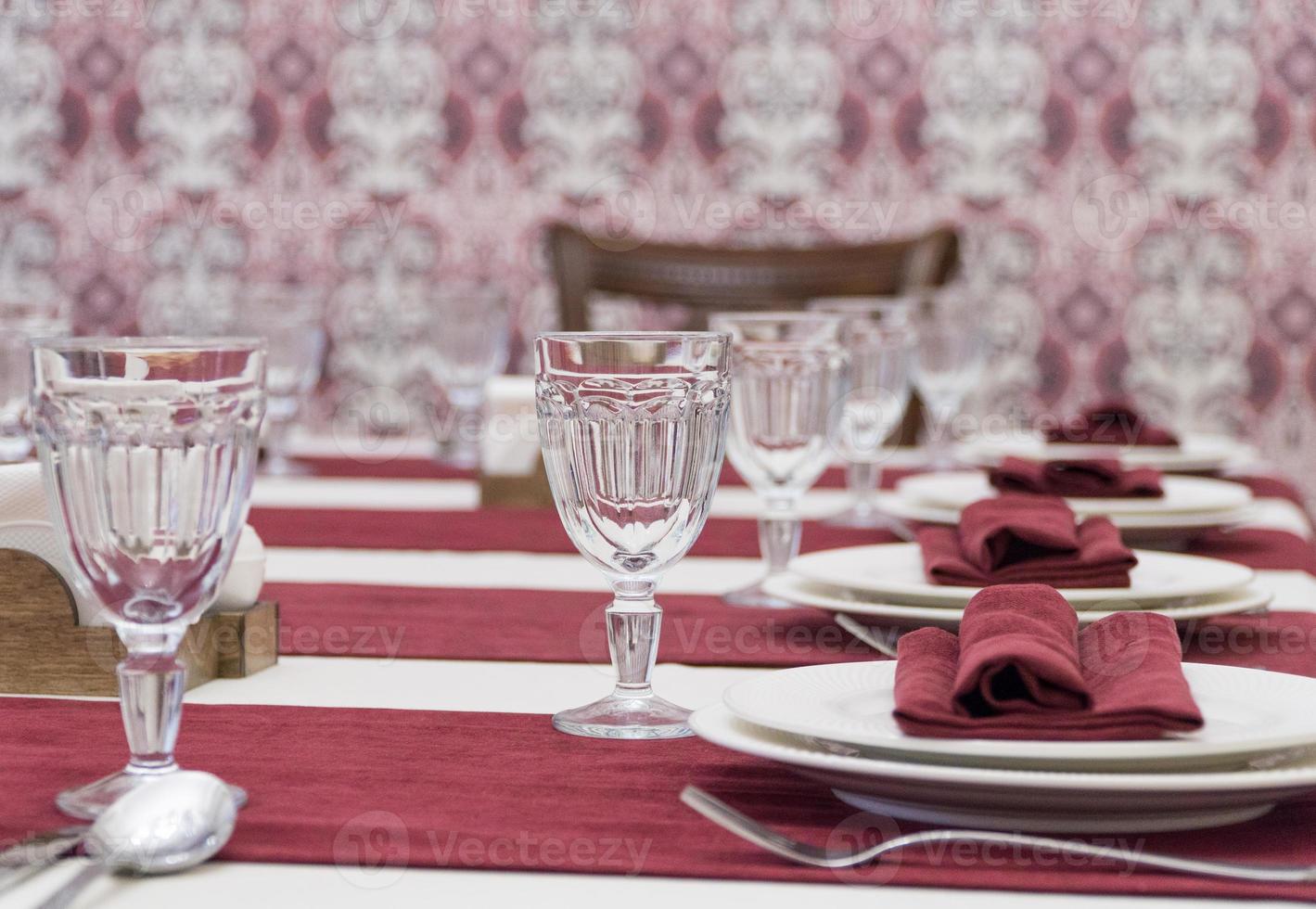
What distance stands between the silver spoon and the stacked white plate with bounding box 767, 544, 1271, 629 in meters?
0.41

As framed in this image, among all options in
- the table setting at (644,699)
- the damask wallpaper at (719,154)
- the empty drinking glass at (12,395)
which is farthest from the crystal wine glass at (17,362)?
the damask wallpaper at (719,154)

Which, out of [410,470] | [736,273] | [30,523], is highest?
[736,273]

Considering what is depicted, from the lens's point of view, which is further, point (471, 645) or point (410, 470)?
point (410, 470)

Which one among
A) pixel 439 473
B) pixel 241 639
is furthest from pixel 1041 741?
pixel 439 473

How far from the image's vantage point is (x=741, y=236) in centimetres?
334

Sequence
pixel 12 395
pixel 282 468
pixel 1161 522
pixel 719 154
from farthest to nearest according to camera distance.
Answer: pixel 719 154, pixel 282 468, pixel 12 395, pixel 1161 522

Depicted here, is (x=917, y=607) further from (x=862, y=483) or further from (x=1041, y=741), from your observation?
(x=862, y=483)

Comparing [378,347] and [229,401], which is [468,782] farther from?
[378,347]

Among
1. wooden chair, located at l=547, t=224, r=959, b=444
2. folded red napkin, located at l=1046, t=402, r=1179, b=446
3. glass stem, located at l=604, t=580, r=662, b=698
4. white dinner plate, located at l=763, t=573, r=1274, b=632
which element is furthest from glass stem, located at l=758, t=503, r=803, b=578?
wooden chair, located at l=547, t=224, r=959, b=444

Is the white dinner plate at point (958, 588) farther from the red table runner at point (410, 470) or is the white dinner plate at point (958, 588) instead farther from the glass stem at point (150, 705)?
the red table runner at point (410, 470)

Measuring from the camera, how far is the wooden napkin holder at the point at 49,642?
2.39 ft

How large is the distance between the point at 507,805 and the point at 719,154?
2.87 meters

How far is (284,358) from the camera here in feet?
5.76

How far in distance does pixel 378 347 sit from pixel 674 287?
118 cm
